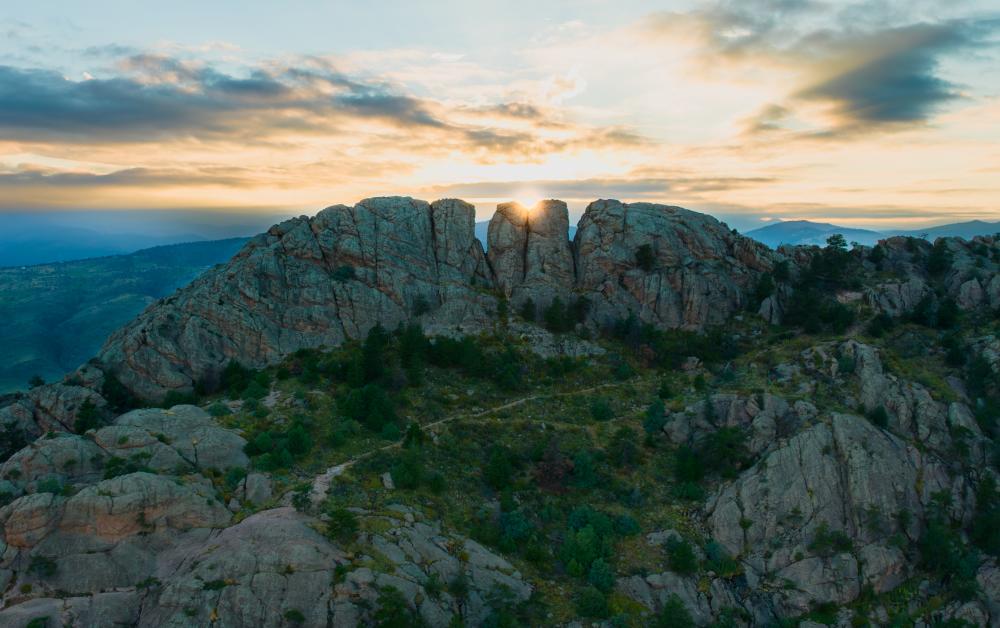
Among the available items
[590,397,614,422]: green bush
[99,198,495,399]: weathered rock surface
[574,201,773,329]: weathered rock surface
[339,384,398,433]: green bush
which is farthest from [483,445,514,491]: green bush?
[574,201,773,329]: weathered rock surface

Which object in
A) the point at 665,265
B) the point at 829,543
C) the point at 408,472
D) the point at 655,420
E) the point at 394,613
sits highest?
the point at 665,265

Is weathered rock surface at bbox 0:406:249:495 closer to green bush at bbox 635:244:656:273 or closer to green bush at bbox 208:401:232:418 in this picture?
green bush at bbox 208:401:232:418

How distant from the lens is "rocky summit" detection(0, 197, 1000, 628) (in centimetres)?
4397

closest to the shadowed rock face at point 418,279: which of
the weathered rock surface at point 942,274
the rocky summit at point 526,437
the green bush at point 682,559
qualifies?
the rocky summit at point 526,437

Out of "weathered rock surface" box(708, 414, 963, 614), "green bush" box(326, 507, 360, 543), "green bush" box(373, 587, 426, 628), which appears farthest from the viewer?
"weathered rock surface" box(708, 414, 963, 614)

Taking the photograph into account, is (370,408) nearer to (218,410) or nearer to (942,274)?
(218,410)

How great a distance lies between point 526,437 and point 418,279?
35570mm

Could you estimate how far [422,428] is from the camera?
6606 centimetres

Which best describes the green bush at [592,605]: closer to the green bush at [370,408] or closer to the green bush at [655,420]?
the green bush at [655,420]

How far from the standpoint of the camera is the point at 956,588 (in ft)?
167

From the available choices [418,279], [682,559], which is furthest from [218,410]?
[682,559]

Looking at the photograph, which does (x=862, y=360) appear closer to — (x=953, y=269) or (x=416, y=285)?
(x=953, y=269)

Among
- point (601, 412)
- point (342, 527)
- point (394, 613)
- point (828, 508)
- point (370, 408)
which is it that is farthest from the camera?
point (601, 412)

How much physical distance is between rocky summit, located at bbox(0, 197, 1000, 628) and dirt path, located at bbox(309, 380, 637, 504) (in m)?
0.49
